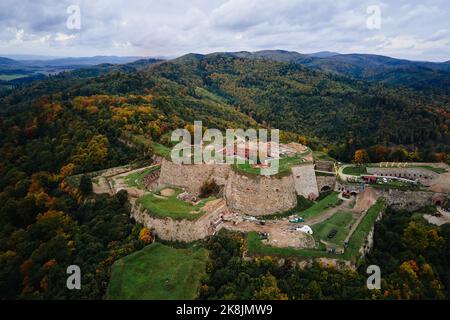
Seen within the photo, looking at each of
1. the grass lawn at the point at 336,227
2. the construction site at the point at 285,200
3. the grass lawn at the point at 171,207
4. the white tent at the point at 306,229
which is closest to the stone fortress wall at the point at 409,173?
the construction site at the point at 285,200

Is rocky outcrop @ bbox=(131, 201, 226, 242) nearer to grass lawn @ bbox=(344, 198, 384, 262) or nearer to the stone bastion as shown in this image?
the stone bastion

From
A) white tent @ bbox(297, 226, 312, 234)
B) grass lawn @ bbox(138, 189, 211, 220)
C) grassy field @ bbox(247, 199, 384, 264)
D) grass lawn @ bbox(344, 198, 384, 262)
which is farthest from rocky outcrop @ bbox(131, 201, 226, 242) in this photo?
grass lawn @ bbox(344, 198, 384, 262)

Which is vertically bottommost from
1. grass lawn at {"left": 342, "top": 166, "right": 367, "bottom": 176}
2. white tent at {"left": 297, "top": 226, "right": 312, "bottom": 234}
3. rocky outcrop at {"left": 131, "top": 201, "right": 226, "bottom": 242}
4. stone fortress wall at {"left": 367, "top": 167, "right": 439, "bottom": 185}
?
rocky outcrop at {"left": 131, "top": 201, "right": 226, "bottom": 242}

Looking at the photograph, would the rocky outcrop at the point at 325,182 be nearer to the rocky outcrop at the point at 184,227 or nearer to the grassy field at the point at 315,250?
the grassy field at the point at 315,250

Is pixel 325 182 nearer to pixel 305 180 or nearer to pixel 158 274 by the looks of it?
pixel 305 180

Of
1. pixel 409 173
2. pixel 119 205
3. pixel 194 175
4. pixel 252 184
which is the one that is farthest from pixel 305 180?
pixel 119 205

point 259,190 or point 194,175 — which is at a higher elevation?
point 259,190
